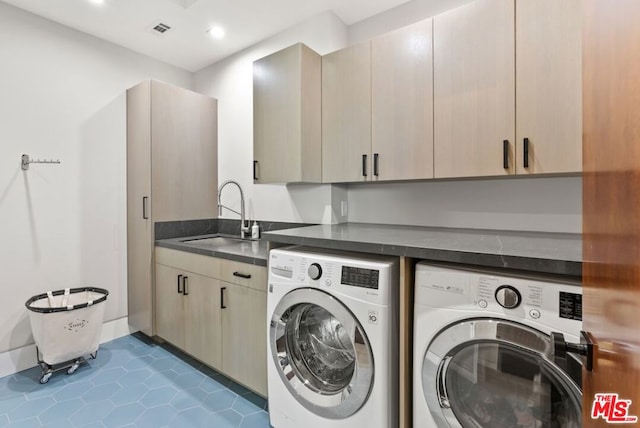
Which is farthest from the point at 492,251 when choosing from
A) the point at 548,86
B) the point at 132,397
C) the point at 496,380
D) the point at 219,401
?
the point at 132,397

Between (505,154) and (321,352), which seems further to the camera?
(321,352)

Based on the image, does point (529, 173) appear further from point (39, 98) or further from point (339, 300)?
point (39, 98)

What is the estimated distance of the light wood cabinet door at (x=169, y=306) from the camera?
2.34 m

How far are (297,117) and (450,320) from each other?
1.54 metres

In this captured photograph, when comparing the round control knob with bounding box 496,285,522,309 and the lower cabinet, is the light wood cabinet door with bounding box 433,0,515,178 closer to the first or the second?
the round control knob with bounding box 496,285,522,309

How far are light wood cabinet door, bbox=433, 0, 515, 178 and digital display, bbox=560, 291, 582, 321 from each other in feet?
2.52

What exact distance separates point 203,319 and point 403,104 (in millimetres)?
1957

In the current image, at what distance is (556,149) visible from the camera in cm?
135

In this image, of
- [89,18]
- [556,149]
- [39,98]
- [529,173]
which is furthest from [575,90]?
[39,98]

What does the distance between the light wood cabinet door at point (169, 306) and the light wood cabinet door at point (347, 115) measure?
1.46 m

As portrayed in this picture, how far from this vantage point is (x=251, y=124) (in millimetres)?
2850

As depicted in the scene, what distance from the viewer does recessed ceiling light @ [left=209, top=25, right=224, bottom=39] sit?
8.20 ft

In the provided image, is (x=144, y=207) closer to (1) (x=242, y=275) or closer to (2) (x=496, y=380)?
(1) (x=242, y=275)

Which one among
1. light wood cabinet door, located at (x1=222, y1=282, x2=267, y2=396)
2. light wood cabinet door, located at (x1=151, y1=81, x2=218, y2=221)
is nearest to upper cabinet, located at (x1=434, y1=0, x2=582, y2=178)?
light wood cabinet door, located at (x1=222, y1=282, x2=267, y2=396)
